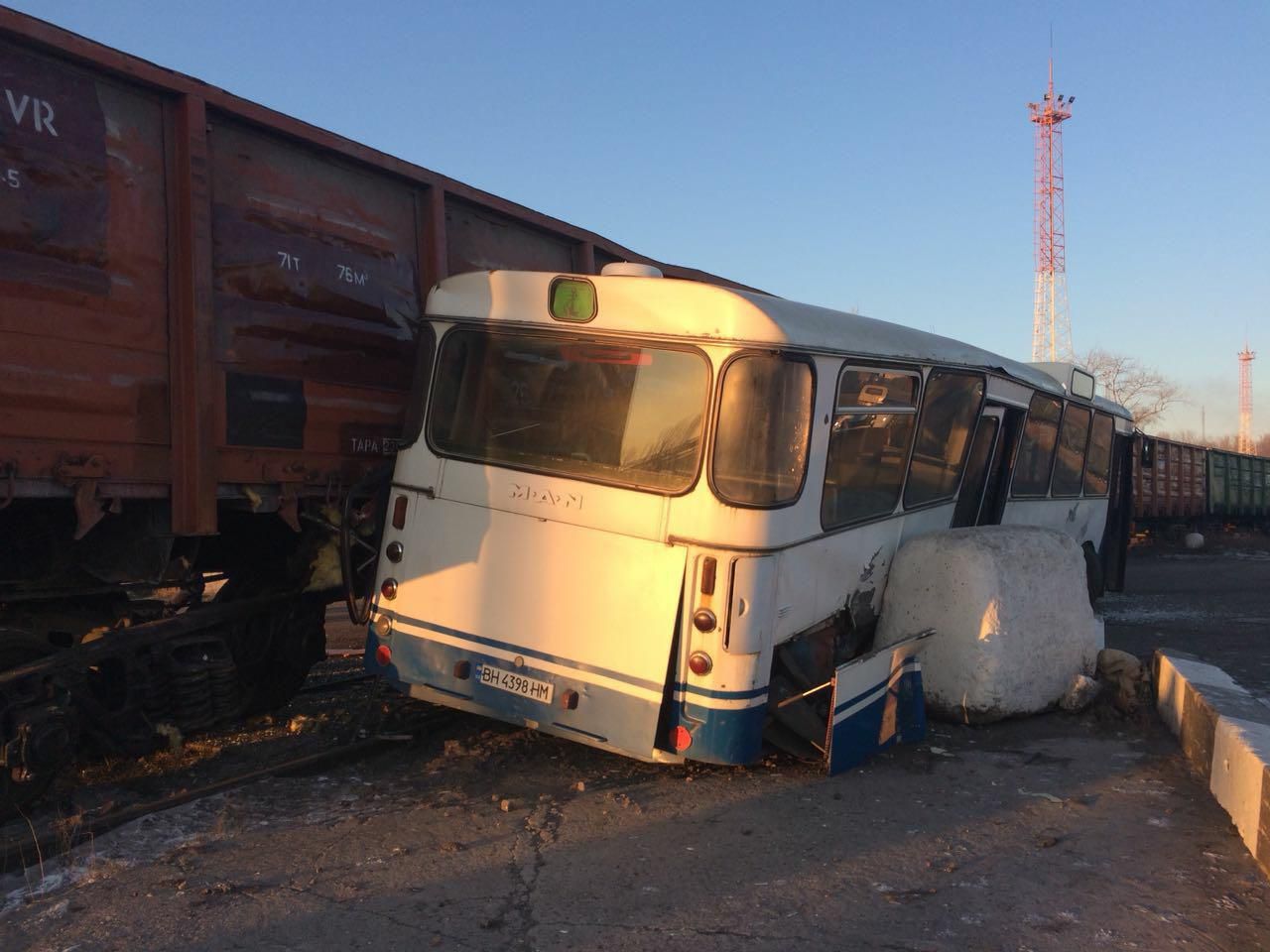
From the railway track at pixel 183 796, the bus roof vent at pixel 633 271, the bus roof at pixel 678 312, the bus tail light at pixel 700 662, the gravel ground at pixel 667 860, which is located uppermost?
the bus roof vent at pixel 633 271

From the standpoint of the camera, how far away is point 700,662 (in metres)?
4.95

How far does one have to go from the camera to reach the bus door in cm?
763

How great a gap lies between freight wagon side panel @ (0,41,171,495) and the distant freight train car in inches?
837

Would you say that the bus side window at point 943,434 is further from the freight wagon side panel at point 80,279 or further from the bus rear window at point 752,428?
the freight wagon side panel at point 80,279

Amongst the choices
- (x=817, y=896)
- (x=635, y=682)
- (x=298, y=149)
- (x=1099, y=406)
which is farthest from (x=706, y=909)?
(x=1099, y=406)

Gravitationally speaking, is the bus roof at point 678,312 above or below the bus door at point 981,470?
above

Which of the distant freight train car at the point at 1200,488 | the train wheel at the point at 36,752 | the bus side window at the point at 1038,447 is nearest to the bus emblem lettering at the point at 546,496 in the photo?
the train wheel at the point at 36,752

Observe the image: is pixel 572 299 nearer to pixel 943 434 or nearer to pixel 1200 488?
pixel 943 434

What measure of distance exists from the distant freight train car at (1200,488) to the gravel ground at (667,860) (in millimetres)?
18623

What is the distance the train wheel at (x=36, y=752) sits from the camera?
4.50 m

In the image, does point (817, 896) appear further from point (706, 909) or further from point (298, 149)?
point (298, 149)

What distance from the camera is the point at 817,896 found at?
409cm

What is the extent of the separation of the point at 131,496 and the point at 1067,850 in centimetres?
460

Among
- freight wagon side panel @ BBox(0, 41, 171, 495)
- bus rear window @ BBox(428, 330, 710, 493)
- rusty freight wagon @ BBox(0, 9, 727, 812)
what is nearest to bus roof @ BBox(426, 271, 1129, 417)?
bus rear window @ BBox(428, 330, 710, 493)
